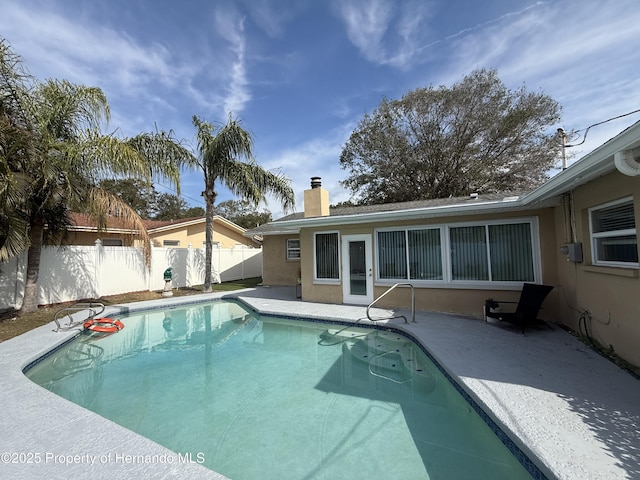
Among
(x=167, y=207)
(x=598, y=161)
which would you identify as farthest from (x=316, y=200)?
(x=167, y=207)

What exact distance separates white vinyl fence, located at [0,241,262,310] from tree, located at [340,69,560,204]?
16.0 meters

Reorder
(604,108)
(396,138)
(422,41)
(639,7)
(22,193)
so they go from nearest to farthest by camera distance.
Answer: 1. (22,193)
2. (639,7)
3. (604,108)
4. (422,41)
5. (396,138)

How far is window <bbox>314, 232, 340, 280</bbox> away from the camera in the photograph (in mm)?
10523

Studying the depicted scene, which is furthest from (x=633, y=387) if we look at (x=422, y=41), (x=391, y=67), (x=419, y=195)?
(x=419, y=195)

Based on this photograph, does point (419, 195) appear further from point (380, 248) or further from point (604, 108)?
point (380, 248)

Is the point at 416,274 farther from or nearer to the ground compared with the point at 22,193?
nearer to the ground

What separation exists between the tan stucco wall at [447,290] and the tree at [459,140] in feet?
53.9

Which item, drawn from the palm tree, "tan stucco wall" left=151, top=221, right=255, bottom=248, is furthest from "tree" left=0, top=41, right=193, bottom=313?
"tan stucco wall" left=151, top=221, right=255, bottom=248

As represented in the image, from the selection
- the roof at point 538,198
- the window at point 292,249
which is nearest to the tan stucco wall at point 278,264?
the window at point 292,249

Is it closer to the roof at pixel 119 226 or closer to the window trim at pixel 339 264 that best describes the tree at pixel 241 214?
the roof at pixel 119 226

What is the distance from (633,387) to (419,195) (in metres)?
22.0

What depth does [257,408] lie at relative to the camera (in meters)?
4.34

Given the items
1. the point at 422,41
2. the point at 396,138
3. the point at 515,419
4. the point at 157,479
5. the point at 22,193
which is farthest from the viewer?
the point at 396,138

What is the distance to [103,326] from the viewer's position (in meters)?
8.40
